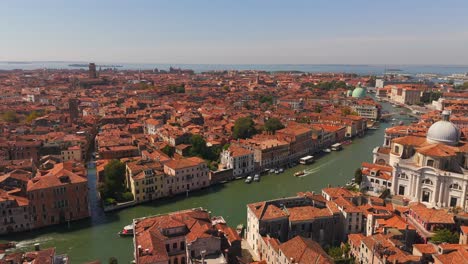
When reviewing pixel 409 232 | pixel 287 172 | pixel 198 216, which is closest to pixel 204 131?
pixel 287 172

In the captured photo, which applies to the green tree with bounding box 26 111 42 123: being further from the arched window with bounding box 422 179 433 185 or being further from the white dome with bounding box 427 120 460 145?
the white dome with bounding box 427 120 460 145

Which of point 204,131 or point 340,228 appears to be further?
point 204,131

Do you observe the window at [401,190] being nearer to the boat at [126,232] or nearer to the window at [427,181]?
the window at [427,181]

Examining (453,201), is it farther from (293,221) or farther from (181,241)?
(181,241)

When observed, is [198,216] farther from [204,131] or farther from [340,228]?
[204,131]

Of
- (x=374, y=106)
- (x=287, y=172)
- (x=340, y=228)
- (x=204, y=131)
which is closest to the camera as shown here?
(x=340, y=228)

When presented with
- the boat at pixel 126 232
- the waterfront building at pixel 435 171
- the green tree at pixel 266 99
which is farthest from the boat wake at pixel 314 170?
the green tree at pixel 266 99

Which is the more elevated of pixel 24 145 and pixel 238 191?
pixel 24 145
